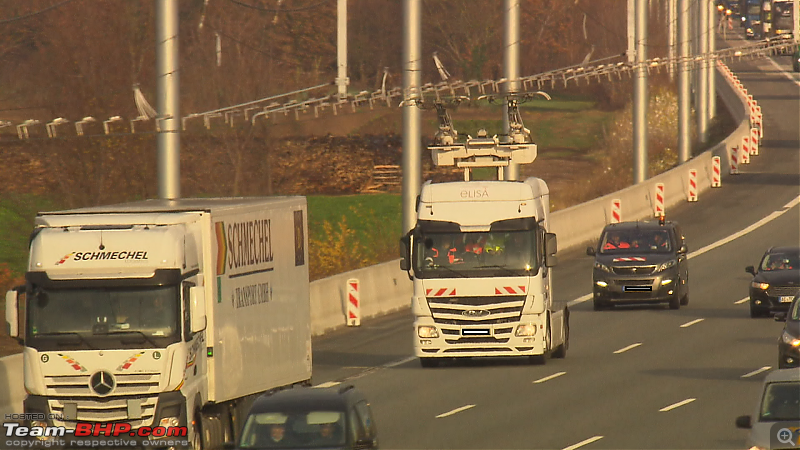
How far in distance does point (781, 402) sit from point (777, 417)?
0.99ft

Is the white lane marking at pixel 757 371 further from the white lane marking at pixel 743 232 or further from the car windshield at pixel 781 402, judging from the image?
the white lane marking at pixel 743 232

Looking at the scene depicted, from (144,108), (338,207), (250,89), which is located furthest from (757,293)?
(338,207)

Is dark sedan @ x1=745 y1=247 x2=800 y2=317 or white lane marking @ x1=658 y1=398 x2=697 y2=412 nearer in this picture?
white lane marking @ x1=658 y1=398 x2=697 y2=412

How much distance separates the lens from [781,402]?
15820mm

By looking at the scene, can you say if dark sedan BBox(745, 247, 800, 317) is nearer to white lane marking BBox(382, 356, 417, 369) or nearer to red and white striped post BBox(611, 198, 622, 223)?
white lane marking BBox(382, 356, 417, 369)

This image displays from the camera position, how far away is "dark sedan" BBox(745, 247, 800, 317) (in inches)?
1282

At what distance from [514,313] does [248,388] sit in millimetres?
8162

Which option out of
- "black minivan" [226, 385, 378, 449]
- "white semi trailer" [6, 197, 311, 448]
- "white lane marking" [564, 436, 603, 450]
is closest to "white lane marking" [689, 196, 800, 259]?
"white lane marking" [564, 436, 603, 450]

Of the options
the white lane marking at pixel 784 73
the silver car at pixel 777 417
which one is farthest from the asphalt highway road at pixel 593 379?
the white lane marking at pixel 784 73

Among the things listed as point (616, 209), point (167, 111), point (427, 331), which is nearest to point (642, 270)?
point (427, 331)

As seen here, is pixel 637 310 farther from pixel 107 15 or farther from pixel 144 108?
pixel 107 15

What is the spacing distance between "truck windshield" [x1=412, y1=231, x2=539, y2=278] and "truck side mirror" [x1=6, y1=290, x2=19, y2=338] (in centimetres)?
1063

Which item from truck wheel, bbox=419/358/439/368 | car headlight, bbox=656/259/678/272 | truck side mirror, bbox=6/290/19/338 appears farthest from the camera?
car headlight, bbox=656/259/678/272

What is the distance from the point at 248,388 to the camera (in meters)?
19.1
